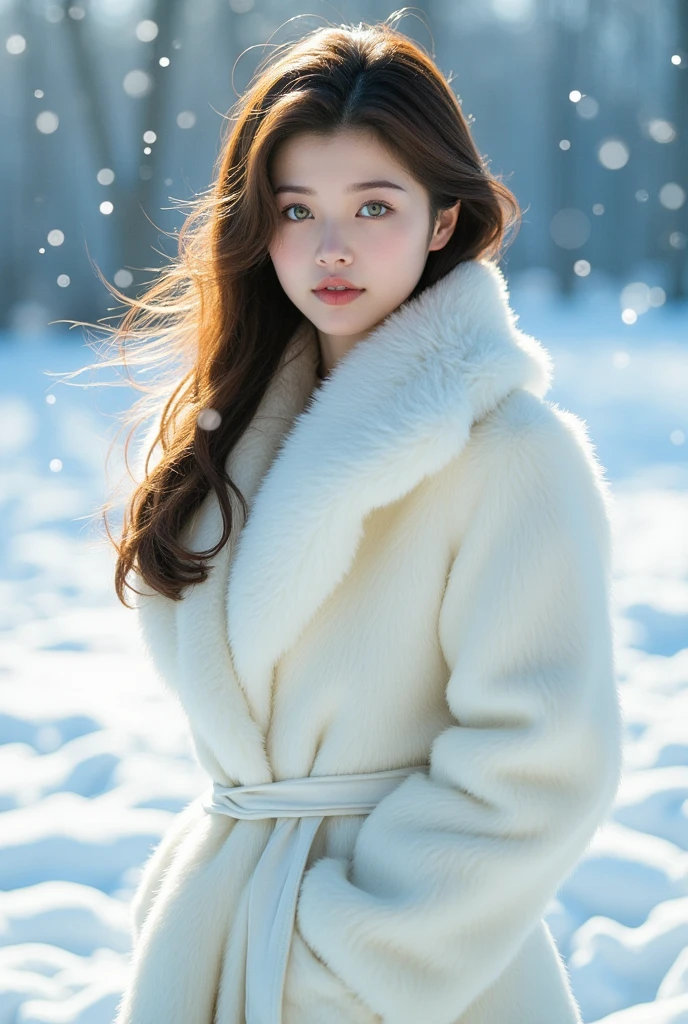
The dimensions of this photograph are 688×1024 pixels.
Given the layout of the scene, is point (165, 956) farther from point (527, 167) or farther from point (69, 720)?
point (527, 167)

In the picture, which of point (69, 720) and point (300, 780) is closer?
point (300, 780)

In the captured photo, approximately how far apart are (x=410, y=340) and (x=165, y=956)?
2.48ft

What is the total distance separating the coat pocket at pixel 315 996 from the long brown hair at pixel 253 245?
456mm

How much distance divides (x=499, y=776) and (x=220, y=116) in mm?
7733

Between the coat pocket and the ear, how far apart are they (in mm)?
841

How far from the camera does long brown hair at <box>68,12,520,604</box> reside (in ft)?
3.89

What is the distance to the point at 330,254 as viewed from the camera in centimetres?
117

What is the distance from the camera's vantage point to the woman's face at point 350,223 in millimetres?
1168

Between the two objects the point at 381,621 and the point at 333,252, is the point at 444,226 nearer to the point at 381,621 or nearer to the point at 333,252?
the point at 333,252

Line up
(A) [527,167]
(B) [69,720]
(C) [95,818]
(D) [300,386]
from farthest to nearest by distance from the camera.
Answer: (A) [527,167]
(B) [69,720]
(C) [95,818]
(D) [300,386]

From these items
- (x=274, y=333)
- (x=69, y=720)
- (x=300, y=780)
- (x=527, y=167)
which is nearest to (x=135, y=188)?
(x=527, y=167)

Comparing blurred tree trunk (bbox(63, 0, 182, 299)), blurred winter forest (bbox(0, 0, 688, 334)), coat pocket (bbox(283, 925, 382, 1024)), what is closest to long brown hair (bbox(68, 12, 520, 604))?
coat pocket (bbox(283, 925, 382, 1024))

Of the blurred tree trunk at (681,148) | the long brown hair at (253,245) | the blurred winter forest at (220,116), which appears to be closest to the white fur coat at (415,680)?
the long brown hair at (253,245)

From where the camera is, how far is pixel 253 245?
129 cm
